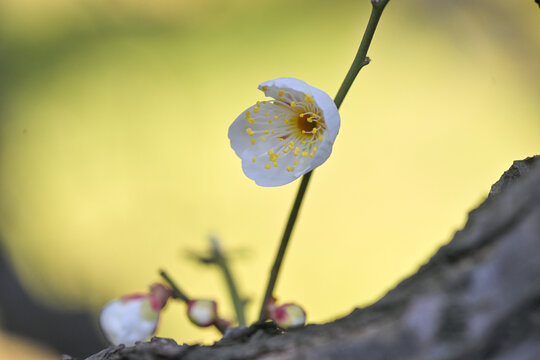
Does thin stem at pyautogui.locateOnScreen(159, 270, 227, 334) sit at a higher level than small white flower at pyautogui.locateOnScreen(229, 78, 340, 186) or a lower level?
lower

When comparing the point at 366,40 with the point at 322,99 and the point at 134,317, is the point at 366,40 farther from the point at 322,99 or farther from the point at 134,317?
the point at 134,317

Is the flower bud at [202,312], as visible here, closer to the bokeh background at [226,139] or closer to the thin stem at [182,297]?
the thin stem at [182,297]

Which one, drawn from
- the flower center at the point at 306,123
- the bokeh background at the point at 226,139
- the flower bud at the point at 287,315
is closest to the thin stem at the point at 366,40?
the flower center at the point at 306,123

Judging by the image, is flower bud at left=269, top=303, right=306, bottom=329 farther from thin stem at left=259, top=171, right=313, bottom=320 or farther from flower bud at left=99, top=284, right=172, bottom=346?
flower bud at left=99, top=284, right=172, bottom=346

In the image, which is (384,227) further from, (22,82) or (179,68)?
(22,82)

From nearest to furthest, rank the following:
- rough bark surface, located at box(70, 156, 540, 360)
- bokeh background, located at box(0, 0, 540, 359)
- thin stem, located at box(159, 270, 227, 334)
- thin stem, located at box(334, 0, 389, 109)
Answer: rough bark surface, located at box(70, 156, 540, 360) → thin stem, located at box(334, 0, 389, 109) → thin stem, located at box(159, 270, 227, 334) → bokeh background, located at box(0, 0, 540, 359)

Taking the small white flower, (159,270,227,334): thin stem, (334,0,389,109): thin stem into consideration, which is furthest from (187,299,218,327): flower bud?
(334,0,389,109): thin stem

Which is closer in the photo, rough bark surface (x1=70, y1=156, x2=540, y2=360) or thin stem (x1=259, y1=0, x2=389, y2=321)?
rough bark surface (x1=70, y1=156, x2=540, y2=360)
